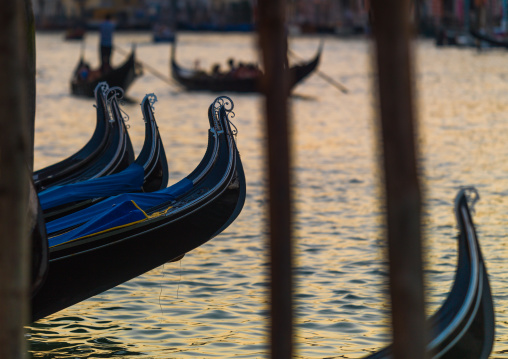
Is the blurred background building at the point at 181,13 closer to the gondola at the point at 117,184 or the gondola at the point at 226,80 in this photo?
the gondola at the point at 226,80

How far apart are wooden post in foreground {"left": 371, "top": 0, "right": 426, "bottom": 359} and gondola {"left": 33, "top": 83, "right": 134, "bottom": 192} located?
157 inches

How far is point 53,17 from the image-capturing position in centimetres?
8475

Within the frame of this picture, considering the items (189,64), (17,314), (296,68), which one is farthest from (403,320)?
(189,64)

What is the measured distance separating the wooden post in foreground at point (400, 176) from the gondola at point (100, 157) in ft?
13.1

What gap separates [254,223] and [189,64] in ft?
96.9

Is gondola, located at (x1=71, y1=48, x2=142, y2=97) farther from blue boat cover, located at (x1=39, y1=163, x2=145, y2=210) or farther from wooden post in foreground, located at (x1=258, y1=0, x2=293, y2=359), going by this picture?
A: wooden post in foreground, located at (x1=258, y1=0, x2=293, y2=359)

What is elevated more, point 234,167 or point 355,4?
point 355,4

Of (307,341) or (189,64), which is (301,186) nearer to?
(307,341)

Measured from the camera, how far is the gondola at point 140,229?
4344mm

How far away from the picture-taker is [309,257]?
6336 millimetres

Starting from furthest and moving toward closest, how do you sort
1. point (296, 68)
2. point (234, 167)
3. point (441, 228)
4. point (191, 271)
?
point (296, 68)
point (441, 228)
point (191, 271)
point (234, 167)

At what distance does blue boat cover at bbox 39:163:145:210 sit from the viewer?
5.13 m

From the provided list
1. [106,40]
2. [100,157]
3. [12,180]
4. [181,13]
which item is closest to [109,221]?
[100,157]

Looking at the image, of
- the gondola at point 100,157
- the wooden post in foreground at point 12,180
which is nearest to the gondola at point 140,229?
the gondola at point 100,157
